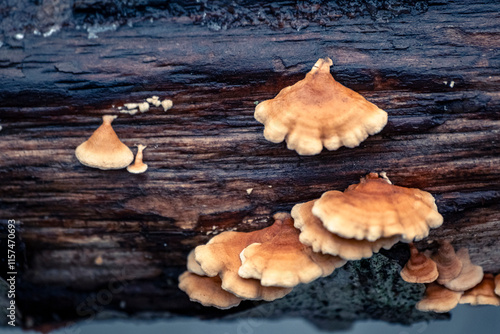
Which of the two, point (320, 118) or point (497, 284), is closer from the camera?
point (320, 118)

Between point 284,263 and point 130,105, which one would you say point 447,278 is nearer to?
point 284,263

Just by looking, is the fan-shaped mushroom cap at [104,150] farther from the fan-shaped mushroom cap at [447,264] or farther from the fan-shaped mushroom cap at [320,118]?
the fan-shaped mushroom cap at [447,264]

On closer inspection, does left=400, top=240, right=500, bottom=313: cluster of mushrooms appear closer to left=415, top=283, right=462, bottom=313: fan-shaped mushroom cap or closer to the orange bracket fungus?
left=415, top=283, right=462, bottom=313: fan-shaped mushroom cap

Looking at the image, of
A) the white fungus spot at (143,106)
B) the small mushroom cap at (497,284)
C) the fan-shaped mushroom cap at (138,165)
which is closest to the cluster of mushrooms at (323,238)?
the fan-shaped mushroom cap at (138,165)

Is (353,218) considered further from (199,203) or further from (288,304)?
(288,304)

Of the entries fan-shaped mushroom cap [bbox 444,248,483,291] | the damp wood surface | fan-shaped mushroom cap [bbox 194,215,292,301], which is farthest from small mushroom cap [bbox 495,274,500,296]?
fan-shaped mushroom cap [bbox 194,215,292,301]

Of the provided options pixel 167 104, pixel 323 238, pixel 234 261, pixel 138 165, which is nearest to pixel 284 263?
pixel 323 238
